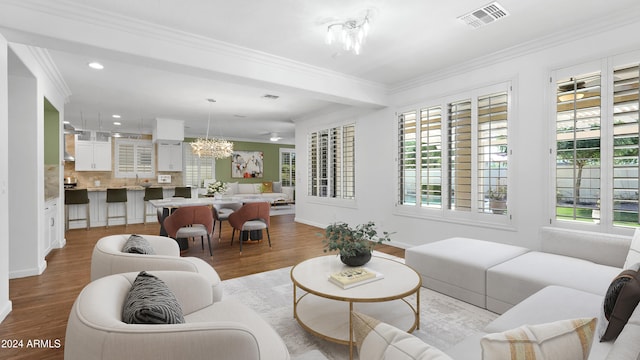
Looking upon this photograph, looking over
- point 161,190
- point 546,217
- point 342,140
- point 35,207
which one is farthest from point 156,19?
point 161,190

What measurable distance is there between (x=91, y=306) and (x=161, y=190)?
691 centimetres

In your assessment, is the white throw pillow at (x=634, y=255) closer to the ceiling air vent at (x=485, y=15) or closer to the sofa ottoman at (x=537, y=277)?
the sofa ottoman at (x=537, y=277)

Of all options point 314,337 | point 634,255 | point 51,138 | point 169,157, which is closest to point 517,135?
point 634,255

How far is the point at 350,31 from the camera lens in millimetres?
2910

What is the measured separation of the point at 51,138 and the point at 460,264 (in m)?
6.11

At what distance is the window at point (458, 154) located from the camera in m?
3.71

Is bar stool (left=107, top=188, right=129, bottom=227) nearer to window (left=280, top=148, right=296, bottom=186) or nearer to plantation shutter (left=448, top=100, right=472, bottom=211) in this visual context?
window (left=280, top=148, right=296, bottom=186)

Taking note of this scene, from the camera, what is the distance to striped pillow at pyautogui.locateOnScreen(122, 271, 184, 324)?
114 centimetres

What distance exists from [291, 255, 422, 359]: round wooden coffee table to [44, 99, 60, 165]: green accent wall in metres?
4.77

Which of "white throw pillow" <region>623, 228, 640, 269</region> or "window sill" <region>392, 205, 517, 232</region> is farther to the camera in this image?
"window sill" <region>392, 205, 517, 232</region>

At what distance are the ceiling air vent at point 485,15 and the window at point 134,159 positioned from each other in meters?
9.35

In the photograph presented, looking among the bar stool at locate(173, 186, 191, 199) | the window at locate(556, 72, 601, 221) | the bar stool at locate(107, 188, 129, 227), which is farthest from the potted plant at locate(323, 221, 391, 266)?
the bar stool at locate(107, 188, 129, 227)

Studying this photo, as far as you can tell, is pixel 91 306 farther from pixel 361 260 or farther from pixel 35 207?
pixel 35 207

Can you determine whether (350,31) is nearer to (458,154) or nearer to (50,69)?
(458,154)
